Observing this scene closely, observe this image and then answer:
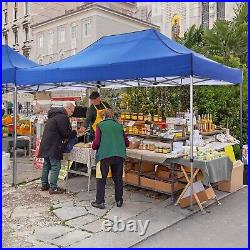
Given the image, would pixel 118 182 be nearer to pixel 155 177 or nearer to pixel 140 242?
pixel 155 177

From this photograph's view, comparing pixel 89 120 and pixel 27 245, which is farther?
pixel 89 120

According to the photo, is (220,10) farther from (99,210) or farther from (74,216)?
(74,216)

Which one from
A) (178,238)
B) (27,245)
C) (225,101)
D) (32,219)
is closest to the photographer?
(27,245)

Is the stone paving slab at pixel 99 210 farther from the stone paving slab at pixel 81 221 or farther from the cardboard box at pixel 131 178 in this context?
the cardboard box at pixel 131 178

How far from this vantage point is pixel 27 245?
456cm

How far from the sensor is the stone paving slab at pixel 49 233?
4.78 m

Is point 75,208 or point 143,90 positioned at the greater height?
point 143,90

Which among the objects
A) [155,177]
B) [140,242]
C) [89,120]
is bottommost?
[140,242]

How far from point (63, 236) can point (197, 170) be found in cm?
252

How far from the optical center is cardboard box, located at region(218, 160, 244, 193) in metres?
7.12

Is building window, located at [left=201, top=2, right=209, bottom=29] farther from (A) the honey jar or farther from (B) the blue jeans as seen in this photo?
(B) the blue jeans

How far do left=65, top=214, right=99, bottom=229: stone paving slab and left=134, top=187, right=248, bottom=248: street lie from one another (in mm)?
1021

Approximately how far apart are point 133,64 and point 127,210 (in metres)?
2.46

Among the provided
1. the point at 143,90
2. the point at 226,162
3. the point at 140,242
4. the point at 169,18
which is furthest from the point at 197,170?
the point at 169,18
